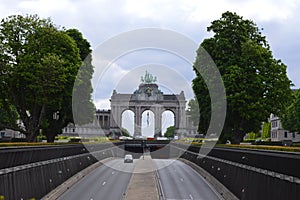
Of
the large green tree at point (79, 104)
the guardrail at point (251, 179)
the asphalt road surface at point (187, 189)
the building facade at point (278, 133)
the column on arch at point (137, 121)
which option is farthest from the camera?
the column on arch at point (137, 121)

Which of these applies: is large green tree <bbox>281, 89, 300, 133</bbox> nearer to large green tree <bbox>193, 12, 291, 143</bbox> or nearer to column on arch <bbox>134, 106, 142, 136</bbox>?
large green tree <bbox>193, 12, 291, 143</bbox>

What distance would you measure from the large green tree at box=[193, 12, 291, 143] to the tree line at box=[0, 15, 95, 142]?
59.6ft

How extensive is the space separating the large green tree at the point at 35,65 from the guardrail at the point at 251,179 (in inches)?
882

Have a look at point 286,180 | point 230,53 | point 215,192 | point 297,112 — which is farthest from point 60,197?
point 297,112

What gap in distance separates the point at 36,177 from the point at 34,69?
87.3ft

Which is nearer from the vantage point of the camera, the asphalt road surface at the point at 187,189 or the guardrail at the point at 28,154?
the guardrail at the point at 28,154

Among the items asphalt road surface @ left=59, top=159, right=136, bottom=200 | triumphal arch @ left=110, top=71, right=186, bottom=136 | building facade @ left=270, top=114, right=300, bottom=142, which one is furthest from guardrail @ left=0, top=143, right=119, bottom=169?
triumphal arch @ left=110, top=71, right=186, bottom=136

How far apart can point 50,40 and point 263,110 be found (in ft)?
95.5

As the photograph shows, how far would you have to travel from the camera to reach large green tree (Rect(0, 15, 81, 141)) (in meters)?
52.4

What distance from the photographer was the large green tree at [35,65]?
172 feet

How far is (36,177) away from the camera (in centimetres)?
2850

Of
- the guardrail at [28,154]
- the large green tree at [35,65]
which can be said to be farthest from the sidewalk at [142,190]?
the large green tree at [35,65]

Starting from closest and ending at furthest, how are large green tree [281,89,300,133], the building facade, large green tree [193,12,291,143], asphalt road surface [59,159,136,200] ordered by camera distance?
asphalt road surface [59,159,136,200]
large green tree [193,12,291,143]
large green tree [281,89,300,133]
the building facade

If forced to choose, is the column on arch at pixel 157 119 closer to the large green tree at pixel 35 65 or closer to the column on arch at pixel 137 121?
the column on arch at pixel 137 121
